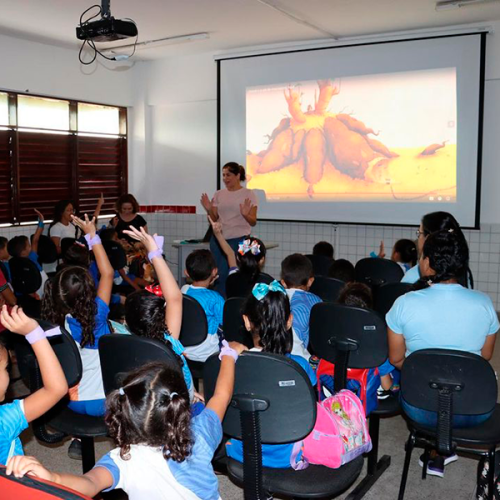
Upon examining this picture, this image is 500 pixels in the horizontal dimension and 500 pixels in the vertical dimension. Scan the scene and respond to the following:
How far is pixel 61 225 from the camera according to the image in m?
7.01

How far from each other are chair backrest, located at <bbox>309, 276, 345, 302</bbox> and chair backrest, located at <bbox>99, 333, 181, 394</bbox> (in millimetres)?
1826

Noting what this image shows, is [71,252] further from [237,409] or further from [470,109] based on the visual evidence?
[470,109]

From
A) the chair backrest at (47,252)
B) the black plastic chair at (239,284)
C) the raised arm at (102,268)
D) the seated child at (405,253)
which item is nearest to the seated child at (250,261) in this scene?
the black plastic chair at (239,284)

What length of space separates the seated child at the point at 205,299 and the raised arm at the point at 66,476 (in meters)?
1.95

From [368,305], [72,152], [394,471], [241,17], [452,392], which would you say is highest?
[241,17]

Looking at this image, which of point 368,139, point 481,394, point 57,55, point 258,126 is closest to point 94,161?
point 57,55

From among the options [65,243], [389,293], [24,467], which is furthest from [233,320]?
[65,243]

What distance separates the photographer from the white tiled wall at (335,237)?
22.3 feet

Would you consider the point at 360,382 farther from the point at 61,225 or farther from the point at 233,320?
the point at 61,225

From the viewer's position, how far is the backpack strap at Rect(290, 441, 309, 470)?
2160 millimetres

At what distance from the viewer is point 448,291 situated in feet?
8.51

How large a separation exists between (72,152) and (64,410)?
586 centimetres

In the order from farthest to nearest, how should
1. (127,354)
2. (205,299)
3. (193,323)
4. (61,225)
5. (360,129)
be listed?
(360,129), (61,225), (205,299), (193,323), (127,354)

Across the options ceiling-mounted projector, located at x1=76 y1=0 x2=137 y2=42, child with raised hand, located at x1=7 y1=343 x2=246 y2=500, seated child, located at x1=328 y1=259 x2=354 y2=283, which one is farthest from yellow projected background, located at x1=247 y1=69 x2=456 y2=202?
child with raised hand, located at x1=7 y1=343 x2=246 y2=500
